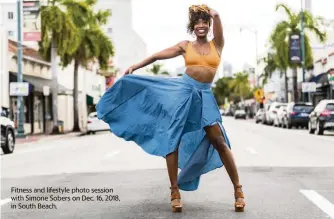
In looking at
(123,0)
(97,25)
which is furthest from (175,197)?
(123,0)

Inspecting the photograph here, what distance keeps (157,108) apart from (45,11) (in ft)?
110

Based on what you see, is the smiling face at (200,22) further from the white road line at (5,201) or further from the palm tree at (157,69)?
the palm tree at (157,69)

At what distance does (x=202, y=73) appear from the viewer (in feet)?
20.9

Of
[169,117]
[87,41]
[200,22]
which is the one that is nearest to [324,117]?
[200,22]

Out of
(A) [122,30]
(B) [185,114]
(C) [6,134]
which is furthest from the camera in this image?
(A) [122,30]

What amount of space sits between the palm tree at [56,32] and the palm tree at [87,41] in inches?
65.9

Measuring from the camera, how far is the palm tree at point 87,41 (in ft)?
138

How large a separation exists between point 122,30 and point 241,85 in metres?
26.0

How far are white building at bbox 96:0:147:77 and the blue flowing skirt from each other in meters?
103

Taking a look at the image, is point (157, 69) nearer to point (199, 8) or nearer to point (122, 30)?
point (122, 30)

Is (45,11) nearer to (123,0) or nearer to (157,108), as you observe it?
(157,108)

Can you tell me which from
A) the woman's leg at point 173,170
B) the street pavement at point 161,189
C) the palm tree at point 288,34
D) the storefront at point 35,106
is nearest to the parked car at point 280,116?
the palm tree at point 288,34

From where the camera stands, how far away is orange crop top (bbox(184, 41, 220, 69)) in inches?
251

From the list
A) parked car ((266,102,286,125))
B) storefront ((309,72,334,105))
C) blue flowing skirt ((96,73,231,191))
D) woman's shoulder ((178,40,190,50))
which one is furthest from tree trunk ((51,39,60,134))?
woman's shoulder ((178,40,190,50))
